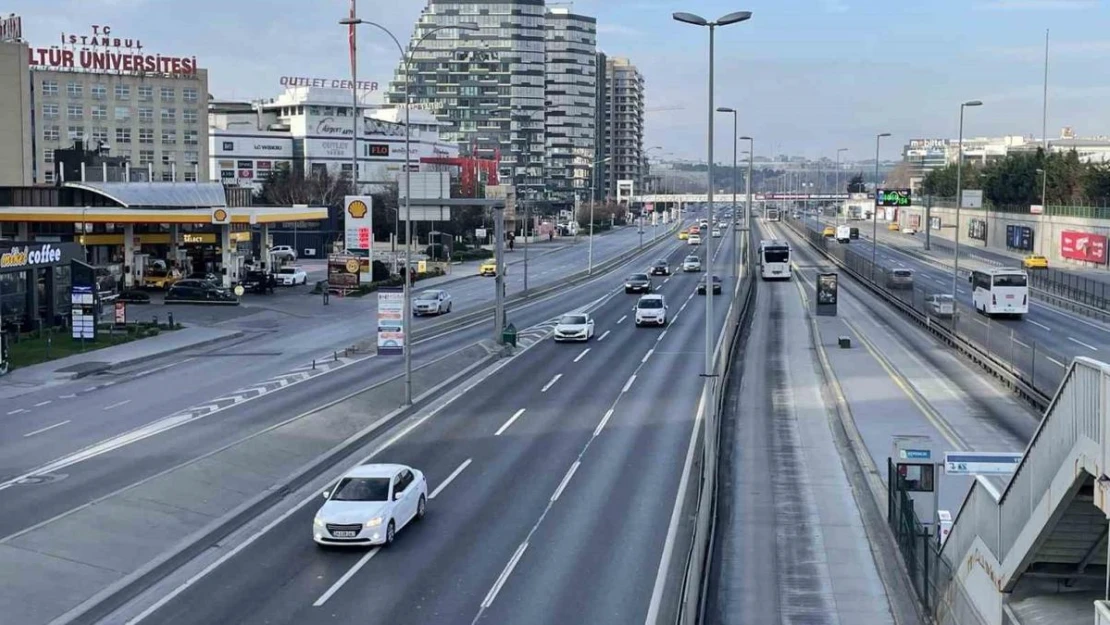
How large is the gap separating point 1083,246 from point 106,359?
70.8 metres

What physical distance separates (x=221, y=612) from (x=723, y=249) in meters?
111

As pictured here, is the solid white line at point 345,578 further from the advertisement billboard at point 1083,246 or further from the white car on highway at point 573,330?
the advertisement billboard at point 1083,246

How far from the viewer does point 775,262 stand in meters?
85.4

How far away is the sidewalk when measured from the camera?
136 ft

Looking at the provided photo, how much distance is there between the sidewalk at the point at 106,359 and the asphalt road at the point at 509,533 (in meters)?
14.8

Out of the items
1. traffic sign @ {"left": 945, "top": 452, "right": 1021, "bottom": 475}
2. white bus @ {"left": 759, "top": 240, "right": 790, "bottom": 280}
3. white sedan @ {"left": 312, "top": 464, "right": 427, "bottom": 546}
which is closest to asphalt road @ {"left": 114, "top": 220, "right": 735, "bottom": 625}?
white sedan @ {"left": 312, "top": 464, "right": 427, "bottom": 546}

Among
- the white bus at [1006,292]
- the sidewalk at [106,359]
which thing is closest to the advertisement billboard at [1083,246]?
the white bus at [1006,292]

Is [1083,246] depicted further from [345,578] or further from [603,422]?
[345,578]

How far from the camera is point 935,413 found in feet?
116

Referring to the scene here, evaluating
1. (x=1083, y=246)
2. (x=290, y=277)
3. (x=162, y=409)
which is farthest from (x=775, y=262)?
(x=162, y=409)

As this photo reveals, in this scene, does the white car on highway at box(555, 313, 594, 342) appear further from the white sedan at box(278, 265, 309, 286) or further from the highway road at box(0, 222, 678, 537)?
the white sedan at box(278, 265, 309, 286)

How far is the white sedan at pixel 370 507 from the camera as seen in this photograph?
2117 centimetres

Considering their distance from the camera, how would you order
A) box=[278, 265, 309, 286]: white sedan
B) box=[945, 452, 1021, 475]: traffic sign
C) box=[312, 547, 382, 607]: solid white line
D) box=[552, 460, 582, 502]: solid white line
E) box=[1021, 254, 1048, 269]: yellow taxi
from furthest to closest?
box=[1021, 254, 1048, 269]: yellow taxi, box=[278, 265, 309, 286]: white sedan, box=[552, 460, 582, 502]: solid white line, box=[945, 452, 1021, 475]: traffic sign, box=[312, 547, 382, 607]: solid white line

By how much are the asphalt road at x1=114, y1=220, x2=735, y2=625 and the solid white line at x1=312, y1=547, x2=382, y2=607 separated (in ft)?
0.15
